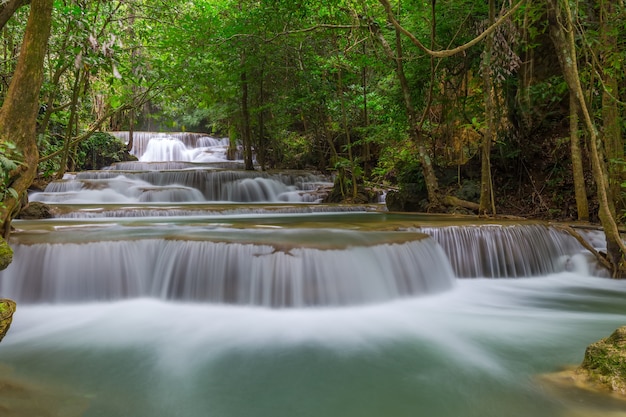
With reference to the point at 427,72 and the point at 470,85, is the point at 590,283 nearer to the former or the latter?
the point at 427,72

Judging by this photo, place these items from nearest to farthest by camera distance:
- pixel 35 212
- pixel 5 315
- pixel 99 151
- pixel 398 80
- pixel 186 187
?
1. pixel 5 315
2. pixel 35 212
3. pixel 398 80
4. pixel 186 187
5. pixel 99 151

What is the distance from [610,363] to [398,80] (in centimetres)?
956

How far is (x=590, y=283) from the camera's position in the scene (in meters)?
6.01

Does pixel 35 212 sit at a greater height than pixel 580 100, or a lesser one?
lesser

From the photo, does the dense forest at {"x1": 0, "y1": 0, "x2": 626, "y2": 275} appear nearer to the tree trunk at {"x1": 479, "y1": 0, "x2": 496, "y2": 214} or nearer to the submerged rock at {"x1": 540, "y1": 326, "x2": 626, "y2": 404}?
the tree trunk at {"x1": 479, "y1": 0, "x2": 496, "y2": 214}

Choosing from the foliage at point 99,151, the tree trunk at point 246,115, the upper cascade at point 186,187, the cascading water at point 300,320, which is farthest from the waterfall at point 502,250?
the foliage at point 99,151

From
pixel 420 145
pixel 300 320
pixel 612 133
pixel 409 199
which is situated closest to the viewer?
pixel 300 320

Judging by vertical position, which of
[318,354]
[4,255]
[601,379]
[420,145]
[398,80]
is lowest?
[318,354]

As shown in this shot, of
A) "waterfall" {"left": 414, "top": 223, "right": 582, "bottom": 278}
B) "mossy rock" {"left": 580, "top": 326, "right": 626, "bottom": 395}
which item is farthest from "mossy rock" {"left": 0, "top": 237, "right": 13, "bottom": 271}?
"waterfall" {"left": 414, "top": 223, "right": 582, "bottom": 278}

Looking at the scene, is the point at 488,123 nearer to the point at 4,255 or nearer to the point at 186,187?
the point at 4,255

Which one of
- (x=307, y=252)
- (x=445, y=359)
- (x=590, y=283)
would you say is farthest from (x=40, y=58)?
(x=590, y=283)

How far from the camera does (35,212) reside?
854cm

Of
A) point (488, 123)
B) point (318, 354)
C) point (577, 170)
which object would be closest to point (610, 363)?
point (318, 354)

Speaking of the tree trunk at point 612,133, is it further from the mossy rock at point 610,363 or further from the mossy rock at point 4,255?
the mossy rock at point 4,255
